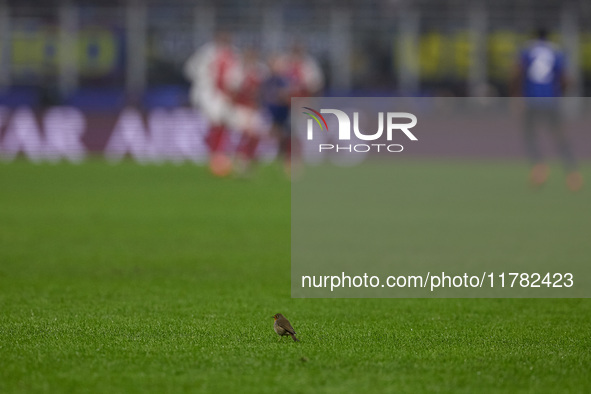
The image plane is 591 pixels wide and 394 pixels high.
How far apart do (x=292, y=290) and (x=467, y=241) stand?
3.48 m

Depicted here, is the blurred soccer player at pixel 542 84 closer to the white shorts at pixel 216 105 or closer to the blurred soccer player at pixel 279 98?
the blurred soccer player at pixel 279 98

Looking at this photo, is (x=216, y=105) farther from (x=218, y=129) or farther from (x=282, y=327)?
(x=282, y=327)

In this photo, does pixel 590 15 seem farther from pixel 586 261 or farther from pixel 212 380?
pixel 212 380

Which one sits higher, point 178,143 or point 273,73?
point 273,73

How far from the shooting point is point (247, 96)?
870 inches

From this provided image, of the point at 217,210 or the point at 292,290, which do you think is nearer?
the point at 292,290

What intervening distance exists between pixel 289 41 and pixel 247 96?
968 centimetres

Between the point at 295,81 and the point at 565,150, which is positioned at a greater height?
the point at 295,81

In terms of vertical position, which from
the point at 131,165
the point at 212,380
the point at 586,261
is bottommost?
the point at 131,165

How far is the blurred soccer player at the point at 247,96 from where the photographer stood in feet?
70.9

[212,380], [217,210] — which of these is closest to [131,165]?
[217,210]

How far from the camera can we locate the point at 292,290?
7191 mm

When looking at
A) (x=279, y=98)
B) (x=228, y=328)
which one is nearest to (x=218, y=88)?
(x=279, y=98)

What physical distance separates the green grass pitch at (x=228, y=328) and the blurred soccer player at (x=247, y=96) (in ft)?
35.4
